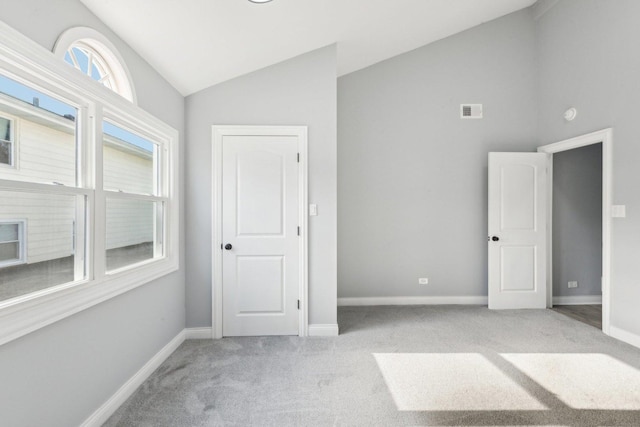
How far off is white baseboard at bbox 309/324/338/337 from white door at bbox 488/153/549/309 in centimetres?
218

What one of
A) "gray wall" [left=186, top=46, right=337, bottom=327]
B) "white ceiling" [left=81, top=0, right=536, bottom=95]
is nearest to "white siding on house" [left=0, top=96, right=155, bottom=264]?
"white ceiling" [left=81, top=0, right=536, bottom=95]

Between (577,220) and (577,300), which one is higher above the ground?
(577,220)

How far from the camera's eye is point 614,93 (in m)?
3.06

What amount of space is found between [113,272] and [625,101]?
15.1 ft

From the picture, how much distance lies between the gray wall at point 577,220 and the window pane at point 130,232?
4740mm

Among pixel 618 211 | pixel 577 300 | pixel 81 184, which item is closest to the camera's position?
pixel 81 184

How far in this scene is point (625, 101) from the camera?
295cm

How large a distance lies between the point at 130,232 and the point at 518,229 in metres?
4.23

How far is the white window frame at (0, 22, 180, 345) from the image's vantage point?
1.33 meters

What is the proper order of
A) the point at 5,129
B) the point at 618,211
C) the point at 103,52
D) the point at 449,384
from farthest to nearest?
1. the point at 618,211
2. the point at 449,384
3. the point at 103,52
4. the point at 5,129

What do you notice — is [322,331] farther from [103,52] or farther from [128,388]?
[103,52]

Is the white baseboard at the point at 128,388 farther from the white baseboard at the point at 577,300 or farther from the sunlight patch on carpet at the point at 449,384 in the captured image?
the white baseboard at the point at 577,300

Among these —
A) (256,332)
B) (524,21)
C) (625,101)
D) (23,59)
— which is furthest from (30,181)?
(524,21)

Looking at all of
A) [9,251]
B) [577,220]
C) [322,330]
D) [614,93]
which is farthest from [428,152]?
[9,251]
